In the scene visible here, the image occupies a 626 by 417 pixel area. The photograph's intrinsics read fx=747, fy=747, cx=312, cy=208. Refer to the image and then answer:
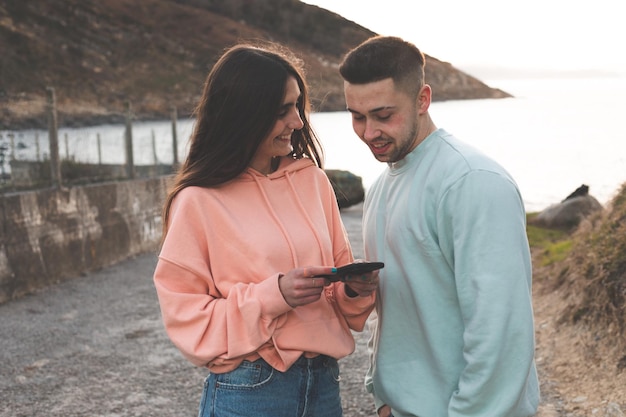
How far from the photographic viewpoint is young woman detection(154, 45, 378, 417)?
211 centimetres

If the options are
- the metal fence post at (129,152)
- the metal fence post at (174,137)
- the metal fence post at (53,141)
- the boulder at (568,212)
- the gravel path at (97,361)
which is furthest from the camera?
the metal fence post at (174,137)

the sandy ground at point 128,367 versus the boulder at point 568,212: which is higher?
the boulder at point 568,212

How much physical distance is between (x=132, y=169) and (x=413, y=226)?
32.1 feet

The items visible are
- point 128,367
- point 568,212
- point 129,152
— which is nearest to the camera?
point 128,367

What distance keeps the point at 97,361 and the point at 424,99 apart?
14.6 ft

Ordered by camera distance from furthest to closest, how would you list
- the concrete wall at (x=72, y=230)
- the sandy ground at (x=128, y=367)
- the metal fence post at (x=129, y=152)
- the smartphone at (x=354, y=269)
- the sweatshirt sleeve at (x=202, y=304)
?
the metal fence post at (x=129, y=152) → the concrete wall at (x=72, y=230) → the sandy ground at (x=128, y=367) → the sweatshirt sleeve at (x=202, y=304) → the smartphone at (x=354, y=269)

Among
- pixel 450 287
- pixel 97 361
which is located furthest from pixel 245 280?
pixel 97 361

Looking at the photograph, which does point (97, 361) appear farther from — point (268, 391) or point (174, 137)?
point (174, 137)

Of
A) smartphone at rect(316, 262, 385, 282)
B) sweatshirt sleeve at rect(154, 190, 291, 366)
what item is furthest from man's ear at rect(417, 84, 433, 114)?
sweatshirt sleeve at rect(154, 190, 291, 366)

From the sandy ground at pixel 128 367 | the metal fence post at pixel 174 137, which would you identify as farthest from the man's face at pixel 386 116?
the metal fence post at pixel 174 137

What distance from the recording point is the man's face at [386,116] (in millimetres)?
2107

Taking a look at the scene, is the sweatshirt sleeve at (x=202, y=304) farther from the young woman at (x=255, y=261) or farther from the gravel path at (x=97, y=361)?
the gravel path at (x=97, y=361)

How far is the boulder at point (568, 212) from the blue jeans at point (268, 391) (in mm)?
9929

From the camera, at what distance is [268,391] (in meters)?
2.15
